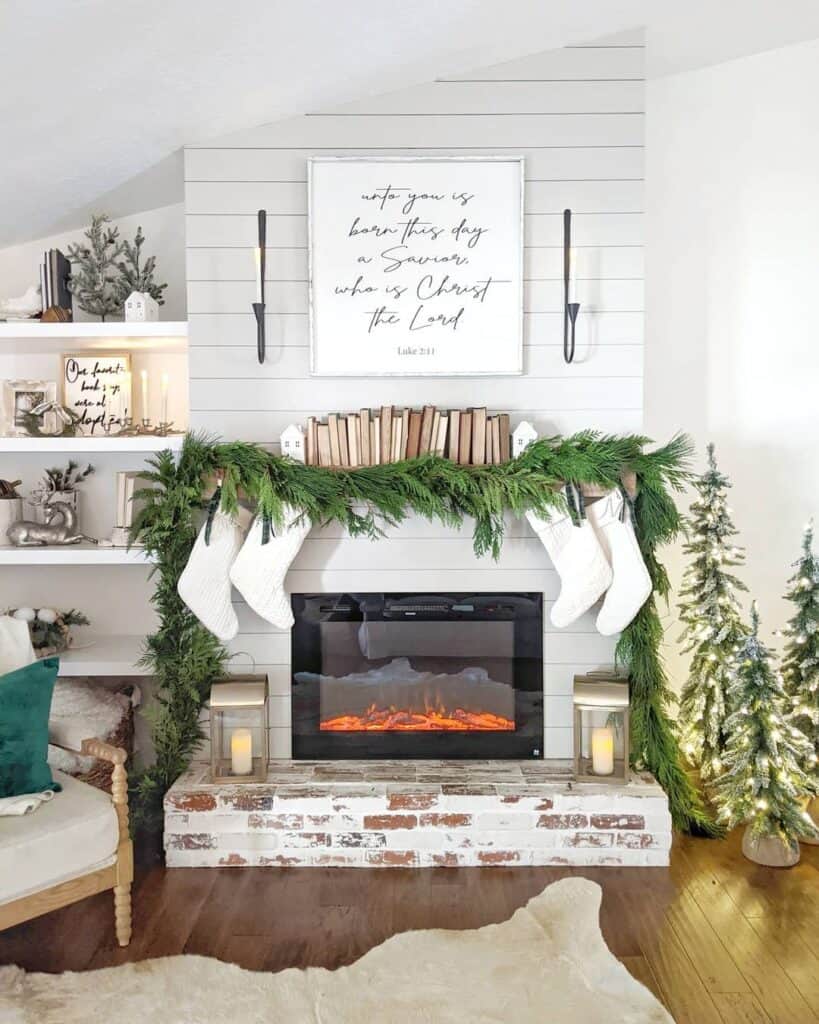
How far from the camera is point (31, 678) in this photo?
270 cm

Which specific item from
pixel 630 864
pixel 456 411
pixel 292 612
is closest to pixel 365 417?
pixel 456 411

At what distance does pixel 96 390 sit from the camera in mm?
3617

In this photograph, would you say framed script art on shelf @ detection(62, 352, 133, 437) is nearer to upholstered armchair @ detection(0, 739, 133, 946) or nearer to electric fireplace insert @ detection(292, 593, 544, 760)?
electric fireplace insert @ detection(292, 593, 544, 760)

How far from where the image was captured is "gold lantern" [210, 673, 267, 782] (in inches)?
127

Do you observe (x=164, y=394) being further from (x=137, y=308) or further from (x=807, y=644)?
(x=807, y=644)

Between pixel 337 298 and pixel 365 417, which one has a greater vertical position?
pixel 337 298

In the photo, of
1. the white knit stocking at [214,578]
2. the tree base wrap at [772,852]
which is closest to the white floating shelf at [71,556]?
the white knit stocking at [214,578]

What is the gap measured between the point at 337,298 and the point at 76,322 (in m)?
1.03

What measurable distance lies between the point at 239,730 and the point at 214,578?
1.77 ft

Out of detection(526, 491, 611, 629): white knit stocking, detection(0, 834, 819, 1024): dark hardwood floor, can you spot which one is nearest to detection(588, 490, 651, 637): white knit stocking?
detection(526, 491, 611, 629): white knit stocking

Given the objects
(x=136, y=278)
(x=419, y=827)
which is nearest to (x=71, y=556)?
(x=136, y=278)

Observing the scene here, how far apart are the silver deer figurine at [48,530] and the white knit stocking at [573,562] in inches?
68.8

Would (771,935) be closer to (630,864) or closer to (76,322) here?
(630,864)

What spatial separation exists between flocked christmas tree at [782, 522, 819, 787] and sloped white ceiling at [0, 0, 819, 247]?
1.88 metres
